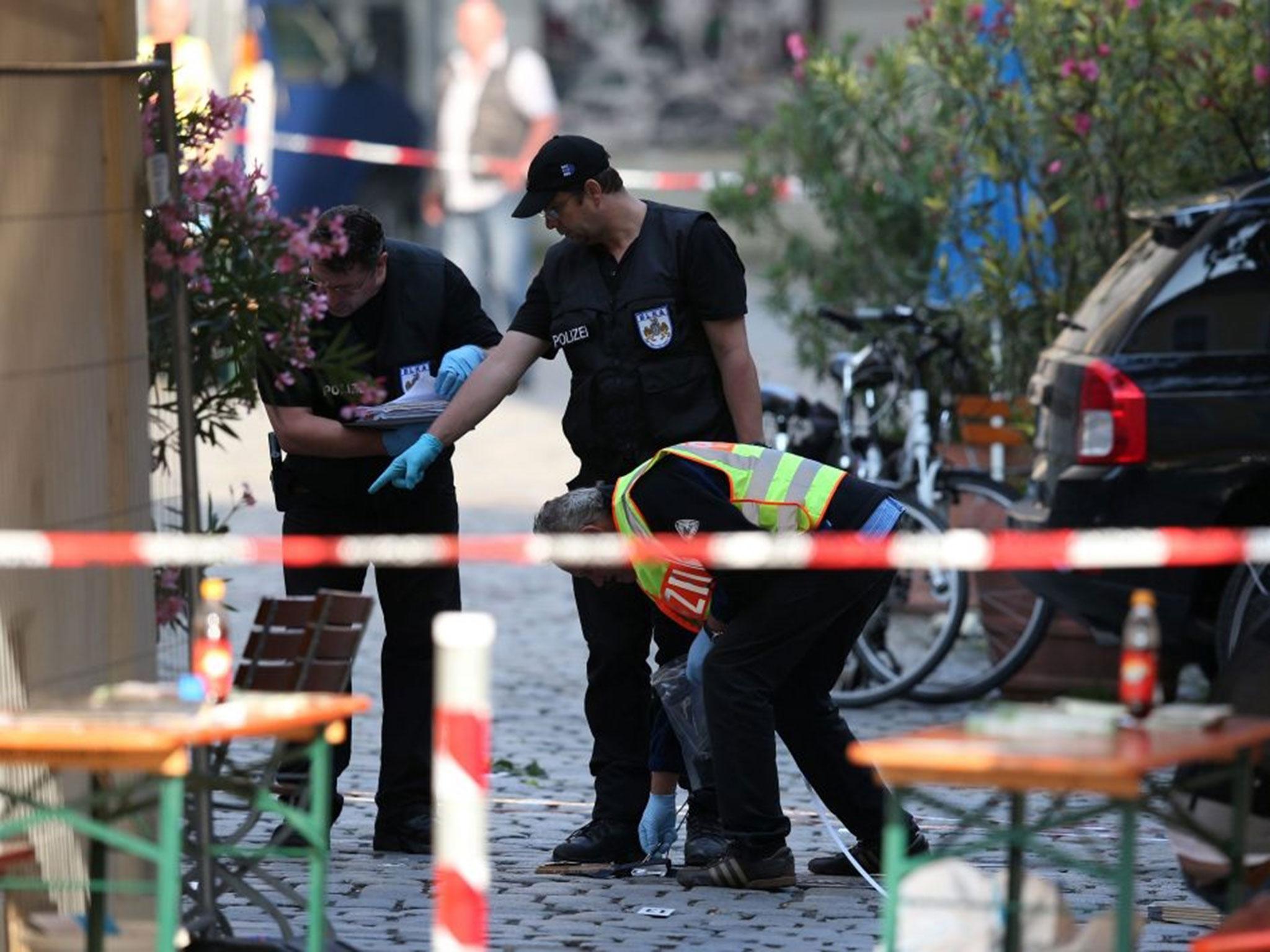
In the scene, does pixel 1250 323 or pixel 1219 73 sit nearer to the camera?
pixel 1250 323

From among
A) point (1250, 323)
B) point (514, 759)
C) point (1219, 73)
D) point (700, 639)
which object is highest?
point (1219, 73)

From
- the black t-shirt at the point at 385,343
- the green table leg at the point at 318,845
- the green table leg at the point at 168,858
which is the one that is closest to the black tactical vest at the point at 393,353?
the black t-shirt at the point at 385,343

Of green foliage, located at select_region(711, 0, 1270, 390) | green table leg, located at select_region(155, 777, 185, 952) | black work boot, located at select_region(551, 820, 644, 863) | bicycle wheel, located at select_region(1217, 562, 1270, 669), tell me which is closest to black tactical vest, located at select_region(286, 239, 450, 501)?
black work boot, located at select_region(551, 820, 644, 863)

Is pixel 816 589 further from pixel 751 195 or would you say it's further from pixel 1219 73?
pixel 751 195

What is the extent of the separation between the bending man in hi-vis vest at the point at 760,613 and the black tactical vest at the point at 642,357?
60 centimetres

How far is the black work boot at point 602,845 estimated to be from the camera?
7668mm

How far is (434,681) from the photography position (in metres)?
8.12

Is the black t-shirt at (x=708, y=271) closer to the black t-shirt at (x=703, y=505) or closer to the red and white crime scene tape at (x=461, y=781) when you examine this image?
the black t-shirt at (x=703, y=505)

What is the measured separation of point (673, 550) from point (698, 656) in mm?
914

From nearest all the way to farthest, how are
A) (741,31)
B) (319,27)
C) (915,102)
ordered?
(915,102) → (319,27) → (741,31)

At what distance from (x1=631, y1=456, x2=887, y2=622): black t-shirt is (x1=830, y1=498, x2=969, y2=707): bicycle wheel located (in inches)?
129

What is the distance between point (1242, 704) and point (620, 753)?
2313 millimetres

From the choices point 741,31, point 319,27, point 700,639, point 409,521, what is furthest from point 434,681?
point 741,31

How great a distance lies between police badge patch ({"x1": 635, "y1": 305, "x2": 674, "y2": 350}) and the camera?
762 cm
